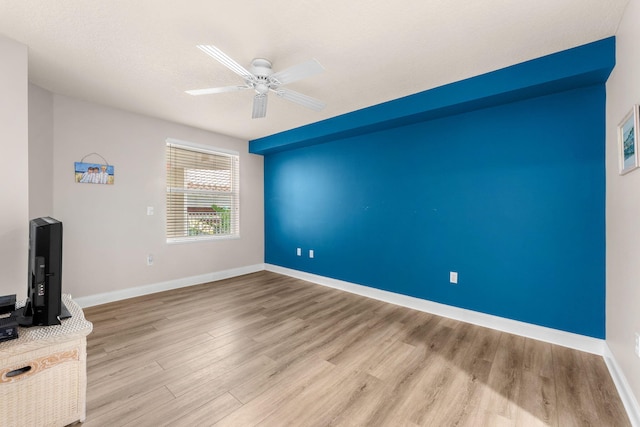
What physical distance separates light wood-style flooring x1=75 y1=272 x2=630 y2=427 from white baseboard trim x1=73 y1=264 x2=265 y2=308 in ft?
0.95

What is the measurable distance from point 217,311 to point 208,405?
156cm

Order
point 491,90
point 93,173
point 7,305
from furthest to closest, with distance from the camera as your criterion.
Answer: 1. point 93,173
2. point 491,90
3. point 7,305

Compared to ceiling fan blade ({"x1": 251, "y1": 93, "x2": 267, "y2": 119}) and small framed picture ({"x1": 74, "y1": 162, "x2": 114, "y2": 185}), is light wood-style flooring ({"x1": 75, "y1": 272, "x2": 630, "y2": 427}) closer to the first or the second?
small framed picture ({"x1": 74, "y1": 162, "x2": 114, "y2": 185})

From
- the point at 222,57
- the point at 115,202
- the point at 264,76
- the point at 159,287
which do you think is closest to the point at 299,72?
the point at 264,76

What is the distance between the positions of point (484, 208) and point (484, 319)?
1.17 meters

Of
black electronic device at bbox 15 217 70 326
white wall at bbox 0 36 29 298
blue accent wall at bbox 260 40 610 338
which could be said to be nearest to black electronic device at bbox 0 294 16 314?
black electronic device at bbox 15 217 70 326

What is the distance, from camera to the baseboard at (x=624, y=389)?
1.47m

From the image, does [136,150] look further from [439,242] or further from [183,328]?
[439,242]

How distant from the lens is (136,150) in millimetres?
3600

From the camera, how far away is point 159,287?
3807 mm

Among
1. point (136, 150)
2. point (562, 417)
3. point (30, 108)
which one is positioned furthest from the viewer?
point (136, 150)

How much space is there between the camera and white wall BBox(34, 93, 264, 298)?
306 centimetres

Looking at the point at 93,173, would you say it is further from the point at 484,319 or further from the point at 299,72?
the point at 484,319

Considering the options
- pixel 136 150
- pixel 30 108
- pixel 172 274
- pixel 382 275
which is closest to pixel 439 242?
pixel 382 275
